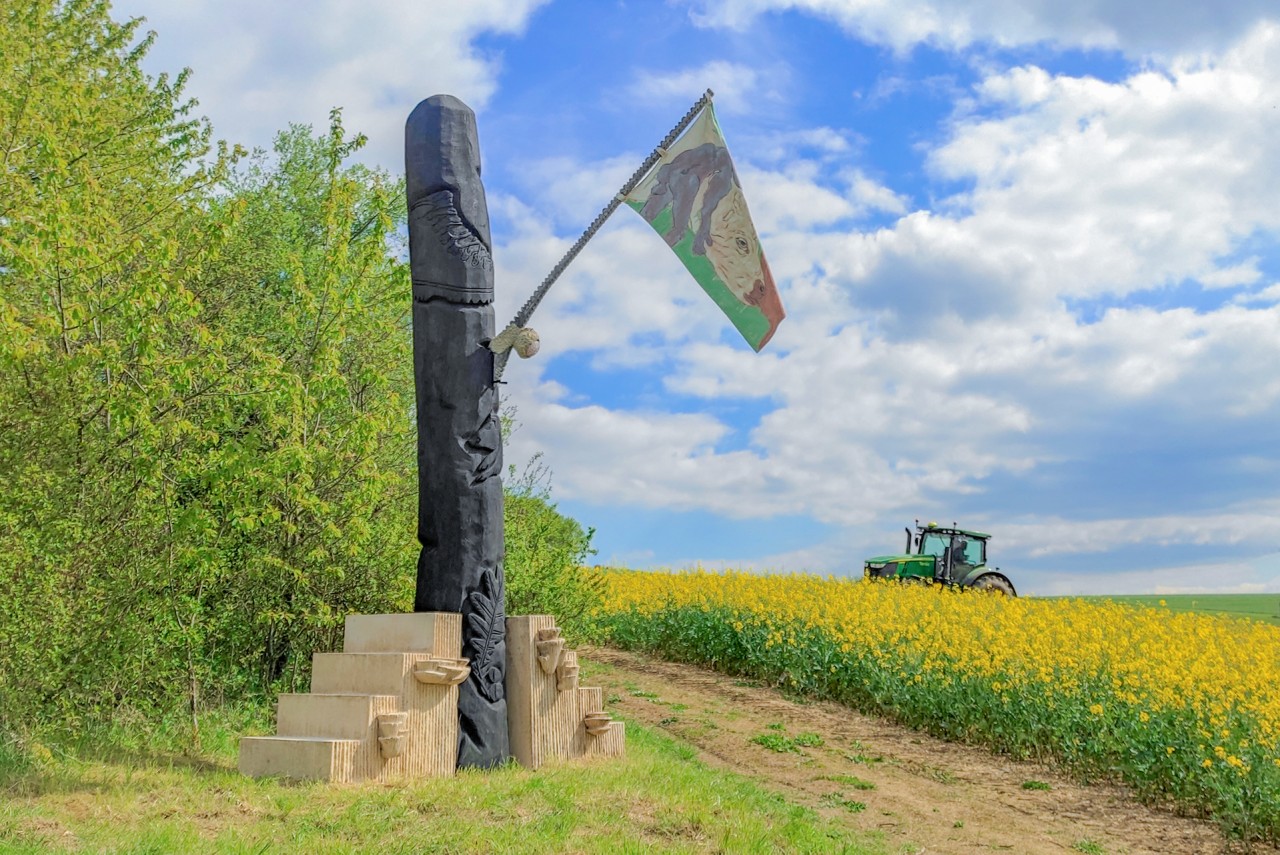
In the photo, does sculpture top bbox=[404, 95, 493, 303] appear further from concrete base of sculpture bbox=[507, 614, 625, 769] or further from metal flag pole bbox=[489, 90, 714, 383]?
concrete base of sculpture bbox=[507, 614, 625, 769]

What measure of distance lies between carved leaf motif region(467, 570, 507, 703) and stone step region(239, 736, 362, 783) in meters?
0.99

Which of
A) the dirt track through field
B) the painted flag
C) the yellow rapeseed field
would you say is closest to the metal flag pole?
the painted flag

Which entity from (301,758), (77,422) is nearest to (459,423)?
(301,758)

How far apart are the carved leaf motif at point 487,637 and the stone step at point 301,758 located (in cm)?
99

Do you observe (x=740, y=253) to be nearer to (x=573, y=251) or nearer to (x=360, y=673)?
(x=573, y=251)

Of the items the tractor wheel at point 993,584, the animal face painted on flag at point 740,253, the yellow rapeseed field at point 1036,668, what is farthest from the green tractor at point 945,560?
the animal face painted on flag at point 740,253

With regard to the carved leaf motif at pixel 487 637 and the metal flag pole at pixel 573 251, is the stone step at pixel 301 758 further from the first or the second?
the metal flag pole at pixel 573 251

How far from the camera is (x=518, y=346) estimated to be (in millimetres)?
7457

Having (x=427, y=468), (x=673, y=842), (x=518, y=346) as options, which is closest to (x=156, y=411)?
(x=427, y=468)

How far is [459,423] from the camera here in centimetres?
732

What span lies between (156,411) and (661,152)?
4.47m

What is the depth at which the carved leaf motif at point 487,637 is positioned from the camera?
7180 millimetres

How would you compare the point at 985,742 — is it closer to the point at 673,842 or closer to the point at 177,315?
the point at 673,842

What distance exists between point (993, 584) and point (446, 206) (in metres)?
14.3
